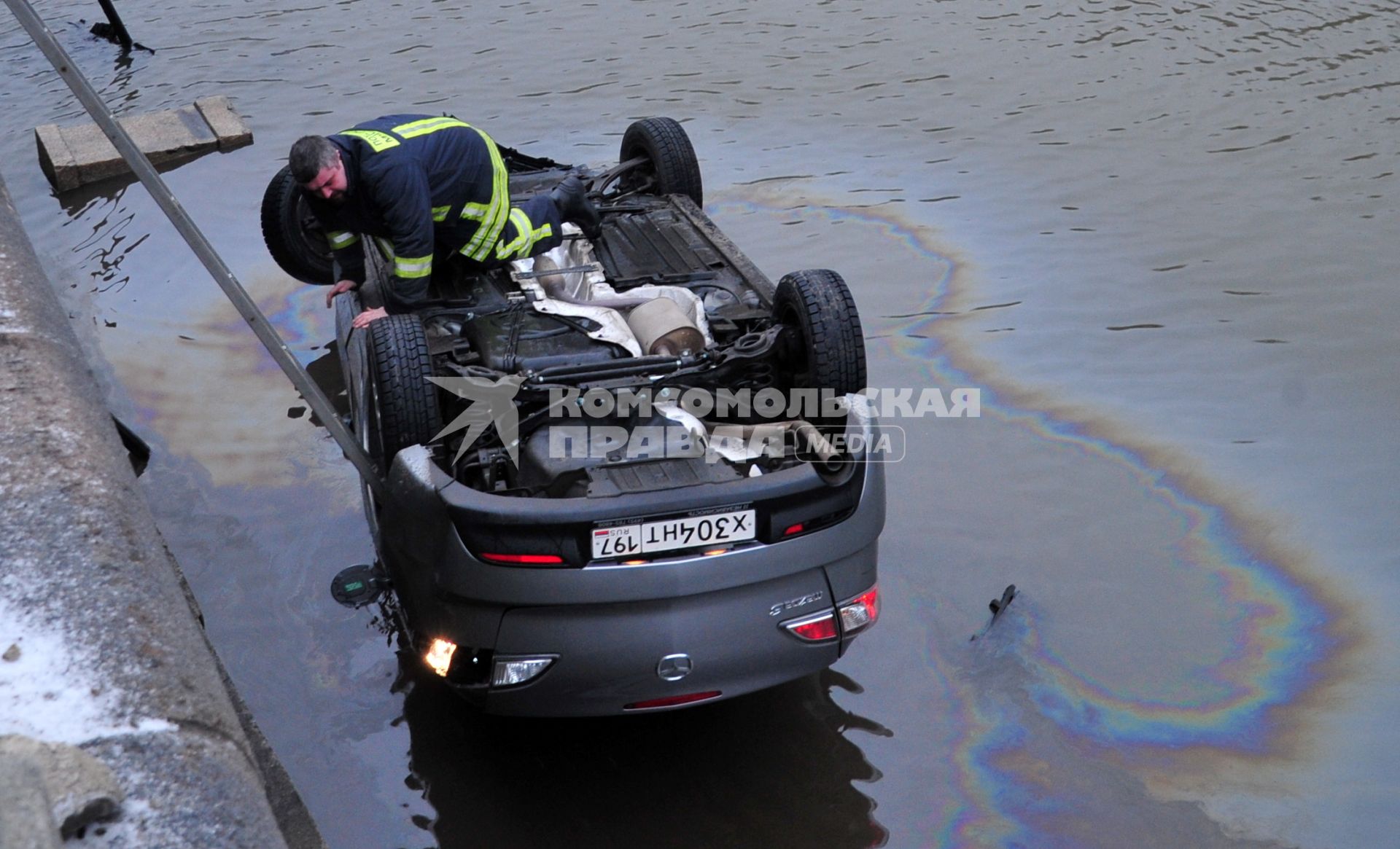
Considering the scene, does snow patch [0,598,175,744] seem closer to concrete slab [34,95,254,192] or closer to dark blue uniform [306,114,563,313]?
dark blue uniform [306,114,563,313]

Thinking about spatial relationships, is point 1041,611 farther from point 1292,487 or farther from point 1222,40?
point 1222,40

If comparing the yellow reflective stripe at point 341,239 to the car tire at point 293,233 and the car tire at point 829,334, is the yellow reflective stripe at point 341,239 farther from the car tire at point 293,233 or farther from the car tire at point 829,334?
the car tire at point 829,334

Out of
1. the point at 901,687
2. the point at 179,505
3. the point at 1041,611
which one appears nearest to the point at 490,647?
the point at 901,687

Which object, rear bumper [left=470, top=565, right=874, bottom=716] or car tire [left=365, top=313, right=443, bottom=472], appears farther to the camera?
car tire [left=365, top=313, right=443, bottom=472]

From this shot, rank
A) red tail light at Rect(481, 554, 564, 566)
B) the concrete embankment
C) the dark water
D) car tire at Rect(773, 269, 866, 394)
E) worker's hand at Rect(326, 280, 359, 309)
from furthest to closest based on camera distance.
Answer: worker's hand at Rect(326, 280, 359, 309) < car tire at Rect(773, 269, 866, 394) < the dark water < red tail light at Rect(481, 554, 564, 566) < the concrete embankment

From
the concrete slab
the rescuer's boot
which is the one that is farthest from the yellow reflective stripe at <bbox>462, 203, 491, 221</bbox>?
the concrete slab

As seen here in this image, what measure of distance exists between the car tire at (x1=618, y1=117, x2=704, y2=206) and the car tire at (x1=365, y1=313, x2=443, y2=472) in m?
2.63

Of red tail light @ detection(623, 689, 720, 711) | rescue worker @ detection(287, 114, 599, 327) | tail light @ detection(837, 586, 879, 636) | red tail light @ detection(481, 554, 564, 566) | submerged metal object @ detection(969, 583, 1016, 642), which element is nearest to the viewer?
red tail light @ detection(481, 554, 564, 566)

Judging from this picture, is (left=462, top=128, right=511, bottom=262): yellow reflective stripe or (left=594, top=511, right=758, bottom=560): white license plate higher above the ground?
(left=462, top=128, right=511, bottom=262): yellow reflective stripe

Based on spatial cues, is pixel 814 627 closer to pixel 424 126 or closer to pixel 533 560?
pixel 533 560

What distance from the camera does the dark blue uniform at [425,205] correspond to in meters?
4.54

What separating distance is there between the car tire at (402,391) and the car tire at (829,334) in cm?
126

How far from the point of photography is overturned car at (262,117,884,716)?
3158 mm

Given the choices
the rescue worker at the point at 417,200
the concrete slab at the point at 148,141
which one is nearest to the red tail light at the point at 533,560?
the rescue worker at the point at 417,200
